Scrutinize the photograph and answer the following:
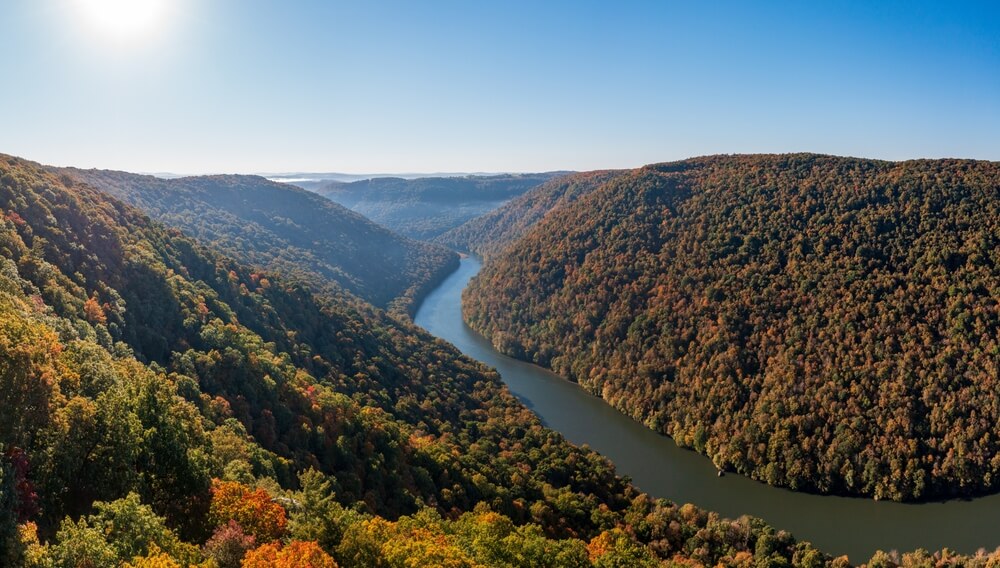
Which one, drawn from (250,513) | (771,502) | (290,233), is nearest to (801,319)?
(771,502)

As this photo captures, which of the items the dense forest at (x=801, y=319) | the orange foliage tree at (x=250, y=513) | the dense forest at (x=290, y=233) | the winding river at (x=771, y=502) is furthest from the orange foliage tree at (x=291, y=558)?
the dense forest at (x=290, y=233)

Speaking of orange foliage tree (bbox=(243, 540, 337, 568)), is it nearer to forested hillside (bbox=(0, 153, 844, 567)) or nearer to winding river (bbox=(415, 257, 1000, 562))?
forested hillside (bbox=(0, 153, 844, 567))

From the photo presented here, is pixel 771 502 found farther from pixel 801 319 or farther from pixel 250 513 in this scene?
pixel 250 513

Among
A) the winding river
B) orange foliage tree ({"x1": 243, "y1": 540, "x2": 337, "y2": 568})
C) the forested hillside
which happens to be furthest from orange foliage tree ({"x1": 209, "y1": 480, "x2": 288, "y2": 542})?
the winding river

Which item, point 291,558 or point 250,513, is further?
point 250,513

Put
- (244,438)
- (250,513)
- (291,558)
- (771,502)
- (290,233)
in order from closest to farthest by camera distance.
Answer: (291,558)
(250,513)
(244,438)
(771,502)
(290,233)

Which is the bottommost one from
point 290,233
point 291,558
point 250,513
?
point 250,513

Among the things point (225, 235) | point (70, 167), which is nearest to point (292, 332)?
point (225, 235)
